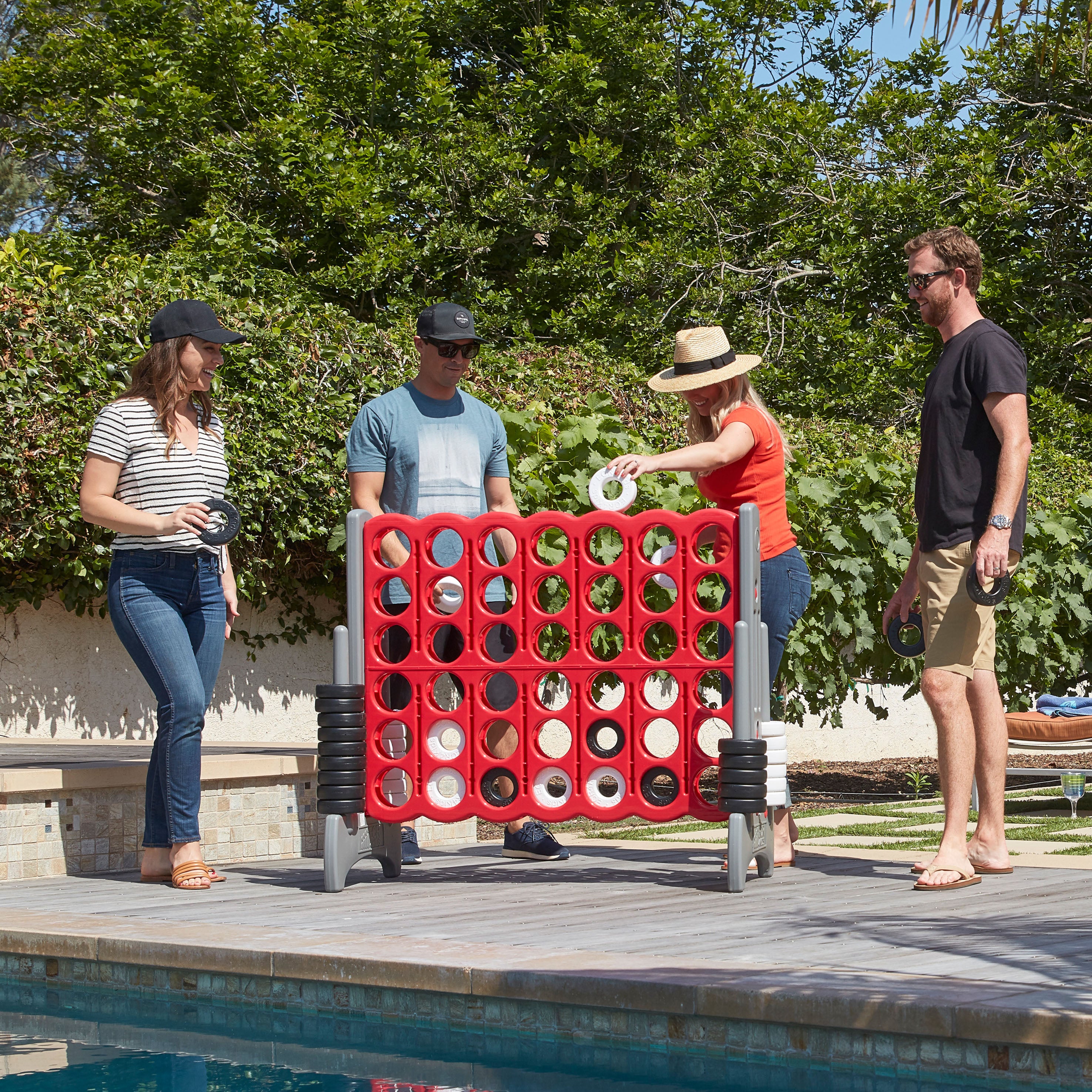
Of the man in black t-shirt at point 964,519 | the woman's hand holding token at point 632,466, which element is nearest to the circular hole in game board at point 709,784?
the man in black t-shirt at point 964,519

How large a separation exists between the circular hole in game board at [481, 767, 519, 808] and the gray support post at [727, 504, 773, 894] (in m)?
0.79

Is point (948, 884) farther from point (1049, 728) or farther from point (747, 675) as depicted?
point (1049, 728)

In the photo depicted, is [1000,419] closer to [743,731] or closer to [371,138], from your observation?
[743,731]

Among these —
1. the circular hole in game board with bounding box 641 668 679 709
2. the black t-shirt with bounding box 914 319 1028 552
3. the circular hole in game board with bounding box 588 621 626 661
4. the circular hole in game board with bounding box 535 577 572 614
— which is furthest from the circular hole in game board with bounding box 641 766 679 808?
the circular hole in game board with bounding box 641 668 679 709

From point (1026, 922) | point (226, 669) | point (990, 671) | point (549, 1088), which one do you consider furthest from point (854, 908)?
point (226, 669)

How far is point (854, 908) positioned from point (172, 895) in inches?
89.9

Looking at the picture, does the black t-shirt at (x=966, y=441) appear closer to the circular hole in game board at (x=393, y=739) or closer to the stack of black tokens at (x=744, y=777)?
the stack of black tokens at (x=744, y=777)

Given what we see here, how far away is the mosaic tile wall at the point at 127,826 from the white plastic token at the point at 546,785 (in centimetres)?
149

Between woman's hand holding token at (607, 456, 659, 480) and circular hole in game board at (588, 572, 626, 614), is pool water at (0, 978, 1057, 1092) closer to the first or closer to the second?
woman's hand holding token at (607, 456, 659, 480)

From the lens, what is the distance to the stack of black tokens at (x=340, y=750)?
5184 mm

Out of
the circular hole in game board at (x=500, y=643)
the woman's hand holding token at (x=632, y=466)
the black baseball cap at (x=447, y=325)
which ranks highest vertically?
the black baseball cap at (x=447, y=325)

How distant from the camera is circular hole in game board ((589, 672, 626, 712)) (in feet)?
28.1

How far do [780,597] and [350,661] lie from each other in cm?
155

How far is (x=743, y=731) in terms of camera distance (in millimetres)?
5027
